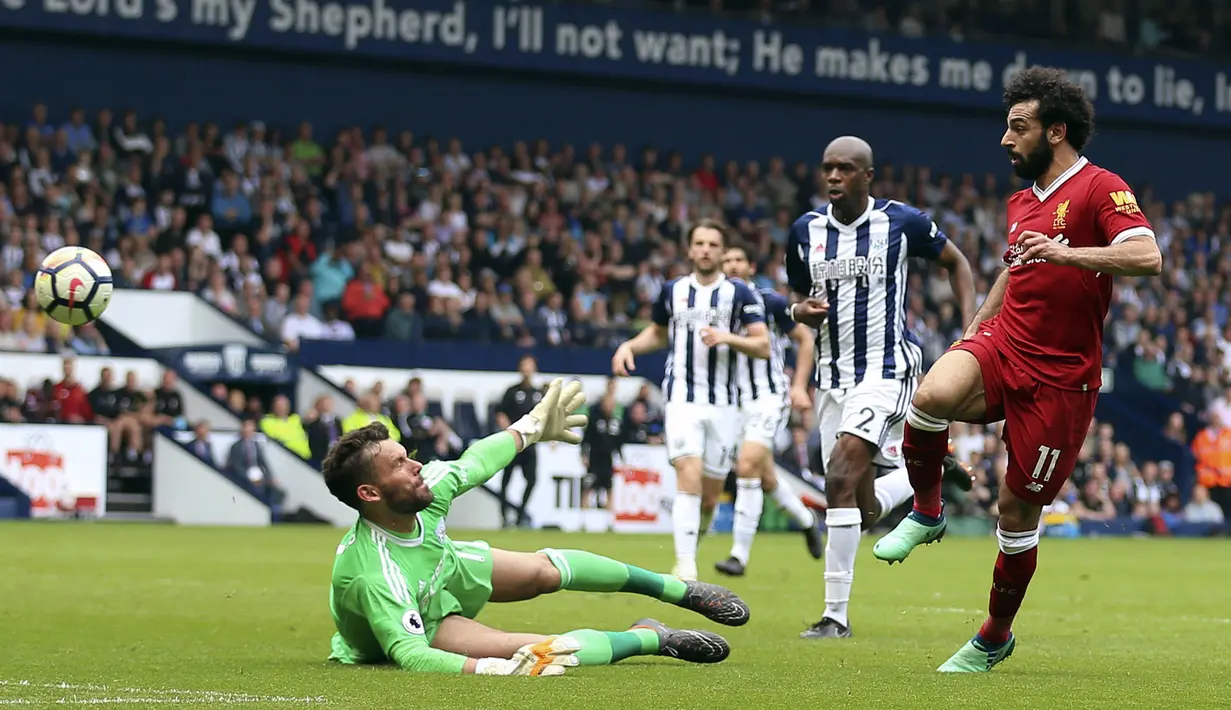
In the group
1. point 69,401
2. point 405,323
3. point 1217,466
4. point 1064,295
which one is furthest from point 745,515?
point 1217,466

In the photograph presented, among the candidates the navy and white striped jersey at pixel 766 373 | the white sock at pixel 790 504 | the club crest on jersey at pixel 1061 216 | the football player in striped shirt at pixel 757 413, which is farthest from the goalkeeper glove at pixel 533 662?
the white sock at pixel 790 504

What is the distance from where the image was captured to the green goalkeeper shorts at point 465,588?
7105 mm

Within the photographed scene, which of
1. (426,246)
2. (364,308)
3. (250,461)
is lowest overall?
(250,461)

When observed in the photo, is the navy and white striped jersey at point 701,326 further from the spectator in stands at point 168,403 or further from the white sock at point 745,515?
the spectator in stands at point 168,403

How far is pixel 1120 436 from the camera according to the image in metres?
29.2

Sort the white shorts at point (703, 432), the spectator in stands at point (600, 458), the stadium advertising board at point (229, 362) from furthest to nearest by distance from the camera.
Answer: the stadium advertising board at point (229, 362)
the spectator in stands at point (600, 458)
the white shorts at point (703, 432)

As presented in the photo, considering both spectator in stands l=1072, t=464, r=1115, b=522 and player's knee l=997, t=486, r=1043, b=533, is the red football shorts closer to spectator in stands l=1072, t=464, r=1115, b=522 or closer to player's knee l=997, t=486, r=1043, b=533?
player's knee l=997, t=486, r=1043, b=533

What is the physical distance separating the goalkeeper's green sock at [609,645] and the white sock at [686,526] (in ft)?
14.9

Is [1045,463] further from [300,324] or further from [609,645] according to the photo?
[300,324]

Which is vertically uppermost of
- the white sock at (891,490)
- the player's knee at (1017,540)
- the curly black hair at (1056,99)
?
the curly black hair at (1056,99)

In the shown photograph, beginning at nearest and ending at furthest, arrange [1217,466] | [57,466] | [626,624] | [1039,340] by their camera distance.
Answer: [1039,340] → [626,624] → [57,466] → [1217,466]

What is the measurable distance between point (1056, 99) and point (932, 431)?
1376mm

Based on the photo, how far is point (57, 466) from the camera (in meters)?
20.7

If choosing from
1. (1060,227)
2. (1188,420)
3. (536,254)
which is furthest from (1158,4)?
(1060,227)
